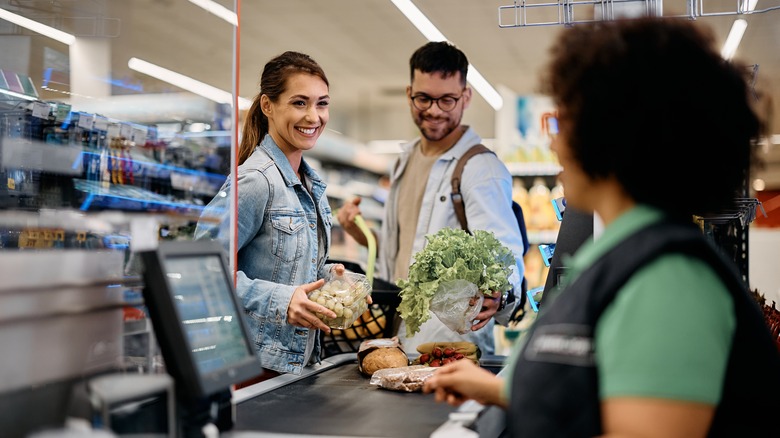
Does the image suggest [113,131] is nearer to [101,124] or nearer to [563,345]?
[101,124]

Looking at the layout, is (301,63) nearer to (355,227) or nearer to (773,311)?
(355,227)

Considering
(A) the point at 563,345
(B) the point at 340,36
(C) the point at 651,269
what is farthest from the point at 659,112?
(B) the point at 340,36

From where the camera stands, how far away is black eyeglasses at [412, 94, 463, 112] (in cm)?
361

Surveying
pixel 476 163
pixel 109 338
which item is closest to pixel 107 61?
pixel 109 338

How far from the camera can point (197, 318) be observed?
142 cm

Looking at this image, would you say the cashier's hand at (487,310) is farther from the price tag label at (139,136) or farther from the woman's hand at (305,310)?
the price tag label at (139,136)

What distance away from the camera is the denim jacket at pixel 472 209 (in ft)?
11.1

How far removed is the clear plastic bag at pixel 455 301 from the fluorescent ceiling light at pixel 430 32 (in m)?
5.29

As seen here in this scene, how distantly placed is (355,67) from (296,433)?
32.2 feet

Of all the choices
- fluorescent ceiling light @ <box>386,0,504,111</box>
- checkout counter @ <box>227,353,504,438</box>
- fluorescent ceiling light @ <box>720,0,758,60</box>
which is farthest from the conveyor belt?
fluorescent ceiling light @ <box>720,0,758,60</box>

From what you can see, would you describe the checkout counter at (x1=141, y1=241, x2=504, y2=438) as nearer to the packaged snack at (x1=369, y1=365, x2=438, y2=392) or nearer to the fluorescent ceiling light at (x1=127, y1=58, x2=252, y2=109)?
the packaged snack at (x1=369, y1=365, x2=438, y2=392)

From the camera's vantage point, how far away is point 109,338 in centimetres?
142

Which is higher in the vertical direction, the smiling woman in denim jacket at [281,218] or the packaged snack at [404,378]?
the smiling woman in denim jacket at [281,218]

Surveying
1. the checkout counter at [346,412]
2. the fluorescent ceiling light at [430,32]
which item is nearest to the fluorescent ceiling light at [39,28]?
the checkout counter at [346,412]
